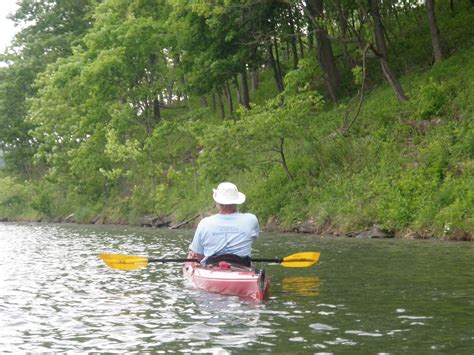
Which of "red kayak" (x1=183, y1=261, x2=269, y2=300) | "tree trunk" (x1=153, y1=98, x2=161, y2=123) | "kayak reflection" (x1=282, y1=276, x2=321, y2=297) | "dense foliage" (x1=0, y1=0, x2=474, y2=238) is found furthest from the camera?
"tree trunk" (x1=153, y1=98, x2=161, y2=123)

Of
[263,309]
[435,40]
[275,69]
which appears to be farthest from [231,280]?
[275,69]

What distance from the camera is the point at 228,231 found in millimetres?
12680

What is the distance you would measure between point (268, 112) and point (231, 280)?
1718 cm

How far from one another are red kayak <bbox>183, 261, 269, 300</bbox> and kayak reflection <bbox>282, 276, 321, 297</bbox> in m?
0.81

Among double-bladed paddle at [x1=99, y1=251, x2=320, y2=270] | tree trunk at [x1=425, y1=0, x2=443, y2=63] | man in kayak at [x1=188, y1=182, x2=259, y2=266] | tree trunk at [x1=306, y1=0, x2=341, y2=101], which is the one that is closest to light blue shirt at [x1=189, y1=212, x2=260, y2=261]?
man in kayak at [x1=188, y1=182, x2=259, y2=266]

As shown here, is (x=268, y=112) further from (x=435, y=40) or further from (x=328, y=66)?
(x=328, y=66)

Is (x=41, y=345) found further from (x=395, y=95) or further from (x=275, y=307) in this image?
(x=395, y=95)

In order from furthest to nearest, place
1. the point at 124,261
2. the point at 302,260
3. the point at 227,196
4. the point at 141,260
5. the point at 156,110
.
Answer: the point at 156,110 → the point at 124,261 → the point at 141,260 → the point at 302,260 → the point at 227,196

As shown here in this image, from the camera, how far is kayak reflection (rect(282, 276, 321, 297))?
40.7 feet

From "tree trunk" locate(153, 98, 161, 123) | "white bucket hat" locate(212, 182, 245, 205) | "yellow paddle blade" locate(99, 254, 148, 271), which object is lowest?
"yellow paddle blade" locate(99, 254, 148, 271)

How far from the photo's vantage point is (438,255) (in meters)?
16.9

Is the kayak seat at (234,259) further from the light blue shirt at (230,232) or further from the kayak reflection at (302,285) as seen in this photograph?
the kayak reflection at (302,285)

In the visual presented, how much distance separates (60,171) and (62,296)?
39.8 metres

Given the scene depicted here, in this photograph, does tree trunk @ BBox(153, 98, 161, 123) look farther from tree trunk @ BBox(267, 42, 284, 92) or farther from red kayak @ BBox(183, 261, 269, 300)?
red kayak @ BBox(183, 261, 269, 300)
